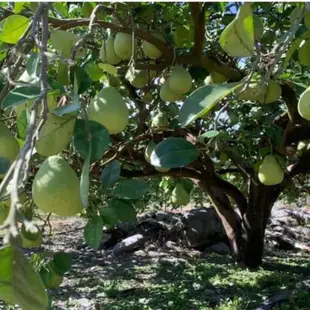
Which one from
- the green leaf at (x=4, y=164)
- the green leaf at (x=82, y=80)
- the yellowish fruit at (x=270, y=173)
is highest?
the green leaf at (x=82, y=80)

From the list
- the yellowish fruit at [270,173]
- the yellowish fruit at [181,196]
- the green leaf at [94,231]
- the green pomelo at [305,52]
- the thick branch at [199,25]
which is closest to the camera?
the green leaf at [94,231]

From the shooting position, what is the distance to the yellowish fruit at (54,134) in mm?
644

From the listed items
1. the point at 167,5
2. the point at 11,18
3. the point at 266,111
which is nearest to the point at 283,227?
the point at 266,111

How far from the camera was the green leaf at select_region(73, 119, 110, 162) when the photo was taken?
0.64 metres

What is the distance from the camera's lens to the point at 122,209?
93 cm

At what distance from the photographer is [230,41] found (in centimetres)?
76

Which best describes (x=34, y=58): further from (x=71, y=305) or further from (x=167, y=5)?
(x=71, y=305)

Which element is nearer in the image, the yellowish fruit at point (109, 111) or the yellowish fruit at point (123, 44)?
the yellowish fruit at point (109, 111)

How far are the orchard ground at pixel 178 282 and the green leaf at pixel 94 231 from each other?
104 inches

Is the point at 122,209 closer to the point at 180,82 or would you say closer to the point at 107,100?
the point at 107,100

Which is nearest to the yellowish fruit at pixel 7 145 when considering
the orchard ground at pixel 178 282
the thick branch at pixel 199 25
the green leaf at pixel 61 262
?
the green leaf at pixel 61 262

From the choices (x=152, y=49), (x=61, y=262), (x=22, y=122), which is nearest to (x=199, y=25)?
(x=152, y=49)

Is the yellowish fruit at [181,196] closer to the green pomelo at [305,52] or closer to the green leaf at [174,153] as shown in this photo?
the green pomelo at [305,52]

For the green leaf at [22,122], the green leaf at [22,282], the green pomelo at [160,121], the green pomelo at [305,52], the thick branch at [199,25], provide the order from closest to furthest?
the green leaf at [22,282] → the green leaf at [22,122] → the green pomelo at [305,52] → the thick branch at [199,25] → the green pomelo at [160,121]
